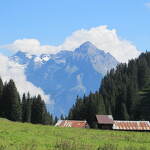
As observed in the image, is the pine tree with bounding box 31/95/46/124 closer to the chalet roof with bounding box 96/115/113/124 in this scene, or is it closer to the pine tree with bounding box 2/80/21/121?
the pine tree with bounding box 2/80/21/121

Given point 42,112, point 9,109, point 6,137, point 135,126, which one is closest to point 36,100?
point 42,112

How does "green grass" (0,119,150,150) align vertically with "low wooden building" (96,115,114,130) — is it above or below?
below

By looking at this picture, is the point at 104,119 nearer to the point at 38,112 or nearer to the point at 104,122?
the point at 104,122

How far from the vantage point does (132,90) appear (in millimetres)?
195625

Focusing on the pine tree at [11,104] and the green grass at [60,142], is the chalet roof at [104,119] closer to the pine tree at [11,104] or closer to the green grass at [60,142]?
the pine tree at [11,104]

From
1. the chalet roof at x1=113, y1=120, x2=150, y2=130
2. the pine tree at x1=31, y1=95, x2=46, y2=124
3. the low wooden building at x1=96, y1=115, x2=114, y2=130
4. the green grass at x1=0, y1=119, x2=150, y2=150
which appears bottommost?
the green grass at x1=0, y1=119, x2=150, y2=150

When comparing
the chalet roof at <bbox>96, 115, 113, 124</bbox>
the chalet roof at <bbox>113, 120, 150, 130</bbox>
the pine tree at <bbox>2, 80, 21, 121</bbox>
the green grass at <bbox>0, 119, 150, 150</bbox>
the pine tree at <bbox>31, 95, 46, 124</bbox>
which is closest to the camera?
the green grass at <bbox>0, 119, 150, 150</bbox>

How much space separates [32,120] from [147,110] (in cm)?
6217

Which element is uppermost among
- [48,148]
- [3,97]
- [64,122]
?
[3,97]

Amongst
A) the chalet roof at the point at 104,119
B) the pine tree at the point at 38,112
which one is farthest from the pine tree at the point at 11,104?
the chalet roof at the point at 104,119

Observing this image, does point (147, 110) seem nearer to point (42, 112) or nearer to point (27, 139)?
point (42, 112)

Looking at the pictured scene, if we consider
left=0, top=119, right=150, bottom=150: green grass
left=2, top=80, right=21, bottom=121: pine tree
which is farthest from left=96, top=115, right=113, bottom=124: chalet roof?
left=0, top=119, right=150, bottom=150: green grass

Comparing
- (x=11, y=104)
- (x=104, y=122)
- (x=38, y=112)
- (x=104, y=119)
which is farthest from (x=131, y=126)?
(x=38, y=112)

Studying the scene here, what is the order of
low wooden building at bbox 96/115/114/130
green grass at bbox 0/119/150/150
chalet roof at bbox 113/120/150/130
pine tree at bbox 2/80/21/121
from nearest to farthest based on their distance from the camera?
green grass at bbox 0/119/150/150 → chalet roof at bbox 113/120/150/130 → low wooden building at bbox 96/115/114/130 → pine tree at bbox 2/80/21/121
